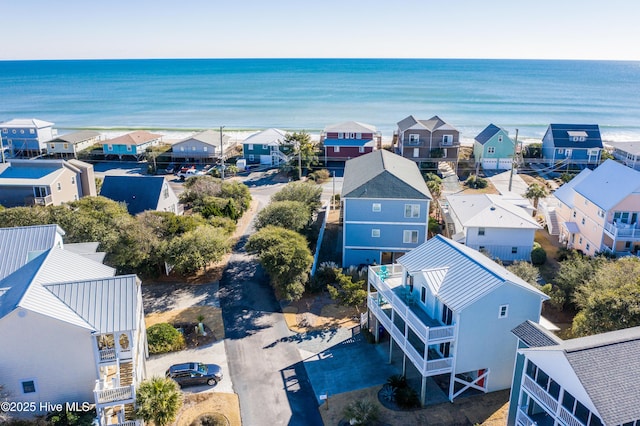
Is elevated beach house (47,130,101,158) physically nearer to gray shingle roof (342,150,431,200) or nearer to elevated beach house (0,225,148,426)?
gray shingle roof (342,150,431,200)

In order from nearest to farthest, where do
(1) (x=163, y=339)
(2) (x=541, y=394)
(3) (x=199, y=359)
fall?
(2) (x=541, y=394), (3) (x=199, y=359), (1) (x=163, y=339)

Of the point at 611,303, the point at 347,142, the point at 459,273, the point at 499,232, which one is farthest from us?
the point at 347,142

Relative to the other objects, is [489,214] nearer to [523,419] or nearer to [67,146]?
[523,419]

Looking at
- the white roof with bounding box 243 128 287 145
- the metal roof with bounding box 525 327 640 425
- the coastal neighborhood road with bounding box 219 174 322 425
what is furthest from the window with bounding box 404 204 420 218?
the white roof with bounding box 243 128 287 145

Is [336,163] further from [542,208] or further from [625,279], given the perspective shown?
[625,279]

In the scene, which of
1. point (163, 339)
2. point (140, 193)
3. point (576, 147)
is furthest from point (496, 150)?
point (163, 339)

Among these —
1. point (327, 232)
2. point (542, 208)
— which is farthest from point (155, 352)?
point (542, 208)

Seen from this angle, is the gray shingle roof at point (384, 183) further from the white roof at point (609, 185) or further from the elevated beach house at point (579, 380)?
the elevated beach house at point (579, 380)
